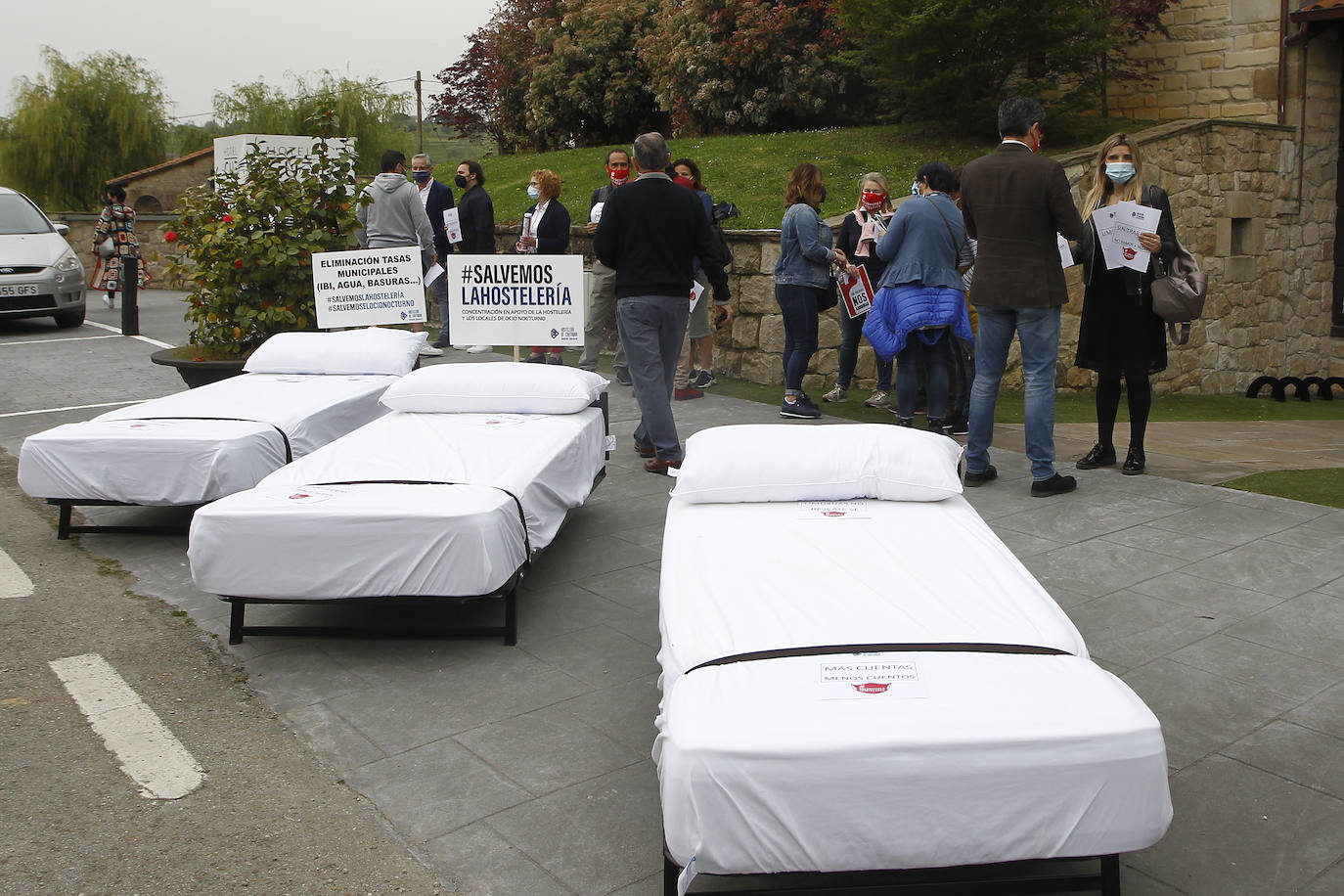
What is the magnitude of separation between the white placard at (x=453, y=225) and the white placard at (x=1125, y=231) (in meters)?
7.49

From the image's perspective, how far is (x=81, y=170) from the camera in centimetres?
3216

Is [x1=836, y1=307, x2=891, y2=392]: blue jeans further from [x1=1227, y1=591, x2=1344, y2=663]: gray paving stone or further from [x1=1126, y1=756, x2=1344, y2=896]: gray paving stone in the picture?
[x1=1126, y1=756, x2=1344, y2=896]: gray paving stone

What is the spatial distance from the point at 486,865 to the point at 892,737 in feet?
4.03

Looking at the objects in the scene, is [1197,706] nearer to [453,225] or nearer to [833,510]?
[833,510]

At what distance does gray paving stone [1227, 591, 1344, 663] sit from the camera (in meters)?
4.59

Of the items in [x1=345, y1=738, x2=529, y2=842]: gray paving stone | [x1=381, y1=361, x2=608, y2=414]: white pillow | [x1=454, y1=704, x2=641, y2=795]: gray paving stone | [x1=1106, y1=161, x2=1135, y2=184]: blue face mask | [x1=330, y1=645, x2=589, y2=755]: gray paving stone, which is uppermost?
[x1=1106, y1=161, x2=1135, y2=184]: blue face mask

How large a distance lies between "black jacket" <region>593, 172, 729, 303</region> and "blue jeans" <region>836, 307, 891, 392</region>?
242 centimetres

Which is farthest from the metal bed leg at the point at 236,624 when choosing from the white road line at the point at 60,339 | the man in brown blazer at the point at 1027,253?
the white road line at the point at 60,339

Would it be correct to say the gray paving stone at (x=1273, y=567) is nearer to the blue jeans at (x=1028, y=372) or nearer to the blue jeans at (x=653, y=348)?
the blue jeans at (x=1028, y=372)

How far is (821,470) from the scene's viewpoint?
4.44 meters

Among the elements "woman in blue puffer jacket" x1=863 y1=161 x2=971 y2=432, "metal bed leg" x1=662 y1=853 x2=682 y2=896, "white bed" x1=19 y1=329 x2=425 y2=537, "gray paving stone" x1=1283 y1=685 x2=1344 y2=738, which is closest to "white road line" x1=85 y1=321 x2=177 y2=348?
"white bed" x1=19 y1=329 x2=425 y2=537

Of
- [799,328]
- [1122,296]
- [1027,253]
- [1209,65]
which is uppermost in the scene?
[1209,65]

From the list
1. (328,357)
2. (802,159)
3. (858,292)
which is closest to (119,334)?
(328,357)

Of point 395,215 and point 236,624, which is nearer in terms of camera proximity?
point 236,624
